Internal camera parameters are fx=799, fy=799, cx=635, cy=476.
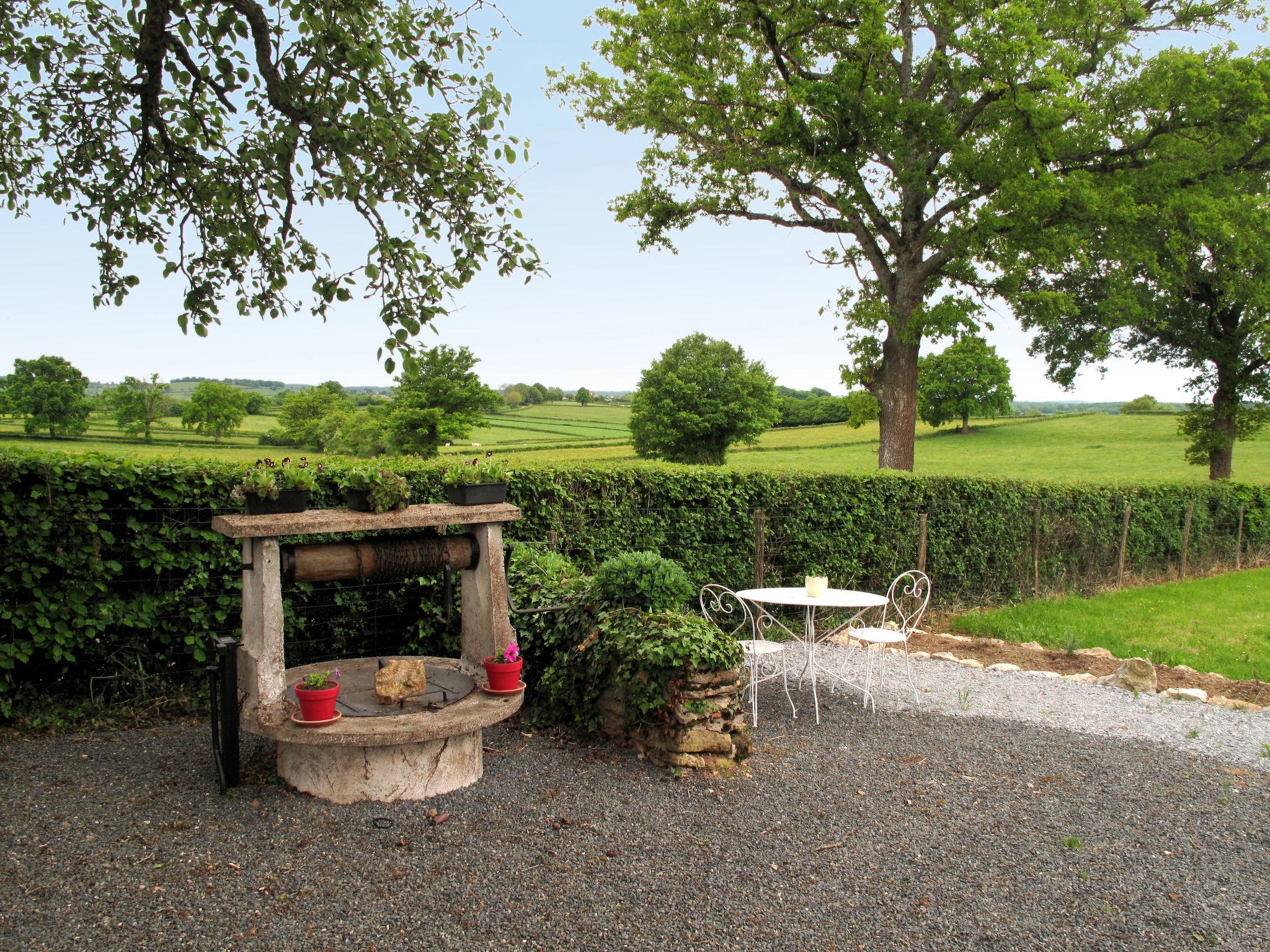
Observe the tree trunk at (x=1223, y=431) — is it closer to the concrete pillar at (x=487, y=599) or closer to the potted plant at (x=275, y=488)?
the concrete pillar at (x=487, y=599)

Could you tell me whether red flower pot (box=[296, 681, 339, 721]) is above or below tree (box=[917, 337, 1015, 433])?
below

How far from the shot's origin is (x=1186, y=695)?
7.15 metres

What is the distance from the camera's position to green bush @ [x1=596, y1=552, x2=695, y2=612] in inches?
209

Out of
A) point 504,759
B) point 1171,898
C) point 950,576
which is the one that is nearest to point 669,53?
point 950,576

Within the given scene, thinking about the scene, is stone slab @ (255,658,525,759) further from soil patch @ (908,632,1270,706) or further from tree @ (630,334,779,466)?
tree @ (630,334,779,466)

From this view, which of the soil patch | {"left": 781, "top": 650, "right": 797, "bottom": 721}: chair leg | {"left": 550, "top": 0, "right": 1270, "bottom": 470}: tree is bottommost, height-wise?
the soil patch

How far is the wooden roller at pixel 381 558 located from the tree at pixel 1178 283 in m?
14.9

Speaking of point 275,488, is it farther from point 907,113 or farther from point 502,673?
point 907,113

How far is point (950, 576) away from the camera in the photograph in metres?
11.5

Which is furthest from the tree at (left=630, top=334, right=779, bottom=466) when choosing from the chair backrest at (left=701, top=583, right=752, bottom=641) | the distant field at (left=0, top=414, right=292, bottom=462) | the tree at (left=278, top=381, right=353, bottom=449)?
the chair backrest at (left=701, top=583, right=752, bottom=641)

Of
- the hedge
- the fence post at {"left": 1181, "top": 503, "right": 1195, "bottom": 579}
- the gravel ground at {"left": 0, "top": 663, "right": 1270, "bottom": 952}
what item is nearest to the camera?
the gravel ground at {"left": 0, "top": 663, "right": 1270, "bottom": 952}

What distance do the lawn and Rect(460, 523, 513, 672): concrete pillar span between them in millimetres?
7110

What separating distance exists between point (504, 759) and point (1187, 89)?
61.8 ft

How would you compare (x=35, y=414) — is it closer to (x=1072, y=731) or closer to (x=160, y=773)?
(x=160, y=773)
